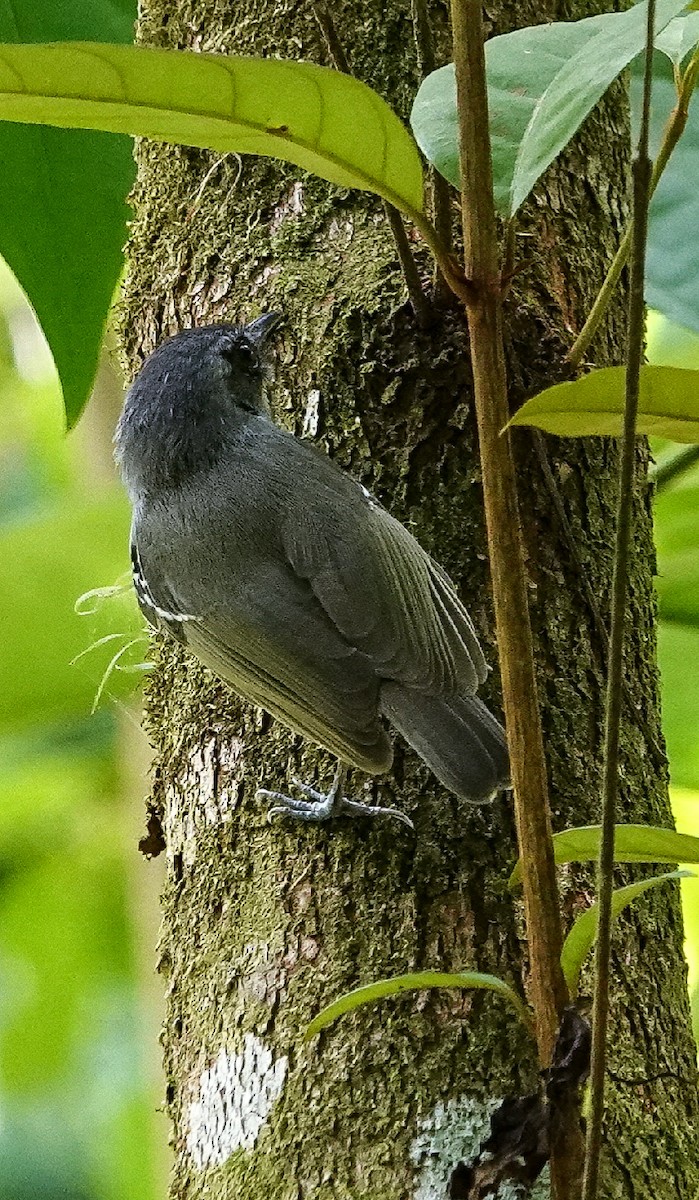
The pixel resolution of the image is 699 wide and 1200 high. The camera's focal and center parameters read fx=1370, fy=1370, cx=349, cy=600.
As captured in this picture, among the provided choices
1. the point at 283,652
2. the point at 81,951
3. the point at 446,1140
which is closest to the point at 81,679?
the point at 283,652

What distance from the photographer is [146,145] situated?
2641 mm

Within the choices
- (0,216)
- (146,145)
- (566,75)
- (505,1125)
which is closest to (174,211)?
(146,145)

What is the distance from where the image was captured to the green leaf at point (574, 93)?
3.90ft

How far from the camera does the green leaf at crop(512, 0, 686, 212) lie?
1.19 meters

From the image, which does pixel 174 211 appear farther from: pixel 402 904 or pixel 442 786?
pixel 402 904

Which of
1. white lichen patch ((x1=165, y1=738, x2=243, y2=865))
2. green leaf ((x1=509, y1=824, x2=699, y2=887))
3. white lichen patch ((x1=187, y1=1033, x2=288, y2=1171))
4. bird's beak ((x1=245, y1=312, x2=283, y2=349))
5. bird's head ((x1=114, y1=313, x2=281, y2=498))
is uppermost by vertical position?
bird's head ((x1=114, y1=313, x2=281, y2=498))

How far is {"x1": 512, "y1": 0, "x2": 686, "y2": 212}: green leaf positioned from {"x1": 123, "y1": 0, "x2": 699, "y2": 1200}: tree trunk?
0.74 meters

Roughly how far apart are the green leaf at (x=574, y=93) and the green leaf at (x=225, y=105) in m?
0.10

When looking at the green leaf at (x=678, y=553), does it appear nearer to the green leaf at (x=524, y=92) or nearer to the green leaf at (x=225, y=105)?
the green leaf at (x=524, y=92)

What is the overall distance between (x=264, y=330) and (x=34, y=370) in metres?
2.87

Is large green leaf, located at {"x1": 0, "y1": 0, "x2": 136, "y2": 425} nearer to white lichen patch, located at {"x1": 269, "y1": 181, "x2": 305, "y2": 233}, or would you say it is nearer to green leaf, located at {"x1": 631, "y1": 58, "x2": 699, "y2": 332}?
white lichen patch, located at {"x1": 269, "y1": 181, "x2": 305, "y2": 233}

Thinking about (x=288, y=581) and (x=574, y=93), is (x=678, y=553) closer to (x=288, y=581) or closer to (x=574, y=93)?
(x=288, y=581)

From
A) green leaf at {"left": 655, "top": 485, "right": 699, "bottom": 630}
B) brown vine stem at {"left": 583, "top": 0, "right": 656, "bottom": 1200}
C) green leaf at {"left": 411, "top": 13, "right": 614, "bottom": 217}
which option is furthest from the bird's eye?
brown vine stem at {"left": 583, "top": 0, "right": 656, "bottom": 1200}

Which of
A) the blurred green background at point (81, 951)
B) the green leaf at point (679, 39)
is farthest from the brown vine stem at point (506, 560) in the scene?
the blurred green background at point (81, 951)
